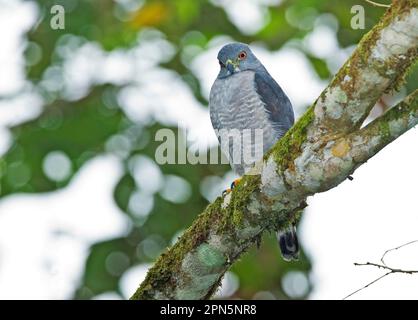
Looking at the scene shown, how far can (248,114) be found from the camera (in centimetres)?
479

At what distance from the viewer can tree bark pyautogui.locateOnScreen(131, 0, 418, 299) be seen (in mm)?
2930

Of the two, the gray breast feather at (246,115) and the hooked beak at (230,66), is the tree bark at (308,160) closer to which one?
the gray breast feather at (246,115)

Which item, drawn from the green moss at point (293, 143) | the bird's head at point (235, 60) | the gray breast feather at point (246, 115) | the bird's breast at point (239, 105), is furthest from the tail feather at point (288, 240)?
the green moss at point (293, 143)

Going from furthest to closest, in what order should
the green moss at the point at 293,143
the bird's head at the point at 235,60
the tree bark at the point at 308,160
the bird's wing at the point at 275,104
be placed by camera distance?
the bird's head at the point at 235,60
the bird's wing at the point at 275,104
the green moss at the point at 293,143
the tree bark at the point at 308,160

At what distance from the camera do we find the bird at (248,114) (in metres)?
4.77

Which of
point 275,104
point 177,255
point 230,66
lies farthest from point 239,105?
point 177,255

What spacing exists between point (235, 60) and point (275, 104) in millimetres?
531

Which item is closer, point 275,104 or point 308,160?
point 308,160

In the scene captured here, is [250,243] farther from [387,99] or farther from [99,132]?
[99,132]

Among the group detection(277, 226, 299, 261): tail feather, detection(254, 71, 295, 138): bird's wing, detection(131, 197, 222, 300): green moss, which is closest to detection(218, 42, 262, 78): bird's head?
detection(254, 71, 295, 138): bird's wing

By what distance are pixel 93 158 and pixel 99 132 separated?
0.20 m

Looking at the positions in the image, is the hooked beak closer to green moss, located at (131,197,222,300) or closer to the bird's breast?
the bird's breast

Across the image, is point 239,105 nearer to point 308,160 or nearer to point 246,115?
point 246,115
